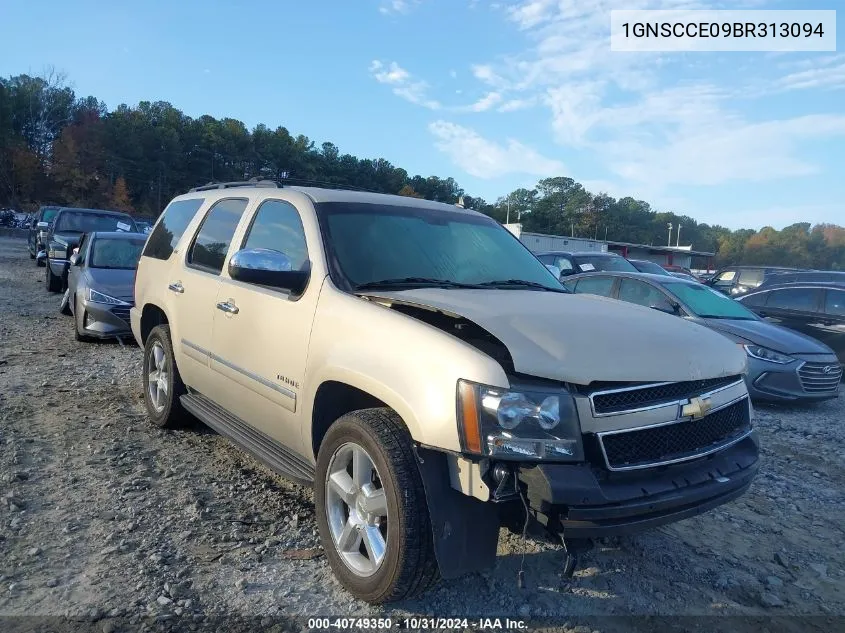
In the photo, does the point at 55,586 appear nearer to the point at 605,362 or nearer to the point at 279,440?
the point at 279,440

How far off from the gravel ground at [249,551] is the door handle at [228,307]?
113 centimetres

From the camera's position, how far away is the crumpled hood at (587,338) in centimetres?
246

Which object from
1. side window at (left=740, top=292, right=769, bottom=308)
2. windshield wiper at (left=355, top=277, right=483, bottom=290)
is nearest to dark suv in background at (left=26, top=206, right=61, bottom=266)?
side window at (left=740, top=292, right=769, bottom=308)

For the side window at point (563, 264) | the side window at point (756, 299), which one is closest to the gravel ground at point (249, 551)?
the side window at point (756, 299)

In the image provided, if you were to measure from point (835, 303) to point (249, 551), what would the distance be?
964 centimetres

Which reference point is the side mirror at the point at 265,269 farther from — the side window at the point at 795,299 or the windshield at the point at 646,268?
the windshield at the point at 646,268

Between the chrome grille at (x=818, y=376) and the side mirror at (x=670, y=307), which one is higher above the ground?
the side mirror at (x=670, y=307)

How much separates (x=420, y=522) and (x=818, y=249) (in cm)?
9144

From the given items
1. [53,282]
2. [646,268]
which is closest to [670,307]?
[646,268]

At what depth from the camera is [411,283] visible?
339 cm

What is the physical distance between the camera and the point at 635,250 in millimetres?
78438

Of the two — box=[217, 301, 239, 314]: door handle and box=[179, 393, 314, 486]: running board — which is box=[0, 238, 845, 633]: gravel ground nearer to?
box=[179, 393, 314, 486]: running board

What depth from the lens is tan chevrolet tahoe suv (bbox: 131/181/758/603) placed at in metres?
2.35

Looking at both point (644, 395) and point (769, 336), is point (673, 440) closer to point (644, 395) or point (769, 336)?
point (644, 395)
